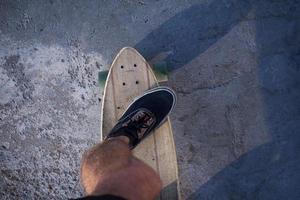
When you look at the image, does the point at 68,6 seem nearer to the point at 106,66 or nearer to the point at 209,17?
the point at 106,66

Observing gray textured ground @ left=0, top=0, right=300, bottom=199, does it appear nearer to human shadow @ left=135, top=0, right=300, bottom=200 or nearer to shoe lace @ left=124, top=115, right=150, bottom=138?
human shadow @ left=135, top=0, right=300, bottom=200

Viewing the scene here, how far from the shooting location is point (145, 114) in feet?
6.24

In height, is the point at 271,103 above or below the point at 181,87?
below

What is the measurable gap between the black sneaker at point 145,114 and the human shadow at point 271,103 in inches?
14.5

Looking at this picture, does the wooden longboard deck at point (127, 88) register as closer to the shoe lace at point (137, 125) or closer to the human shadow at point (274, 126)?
the shoe lace at point (137, 125)

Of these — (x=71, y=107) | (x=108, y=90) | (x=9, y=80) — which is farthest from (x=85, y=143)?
(x=9, y=80)

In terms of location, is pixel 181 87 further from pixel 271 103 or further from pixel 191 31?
pixel 271 103

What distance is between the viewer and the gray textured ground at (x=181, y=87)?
6.63ft

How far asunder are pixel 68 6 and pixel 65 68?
1.20 ft

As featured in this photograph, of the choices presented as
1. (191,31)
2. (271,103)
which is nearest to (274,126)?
(271,103)

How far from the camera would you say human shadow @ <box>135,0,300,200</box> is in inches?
78.7

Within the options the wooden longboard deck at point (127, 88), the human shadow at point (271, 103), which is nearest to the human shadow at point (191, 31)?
the human shadow at point (271, 103)

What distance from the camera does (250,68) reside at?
6.74 feet

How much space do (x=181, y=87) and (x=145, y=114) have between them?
0.31 meters
